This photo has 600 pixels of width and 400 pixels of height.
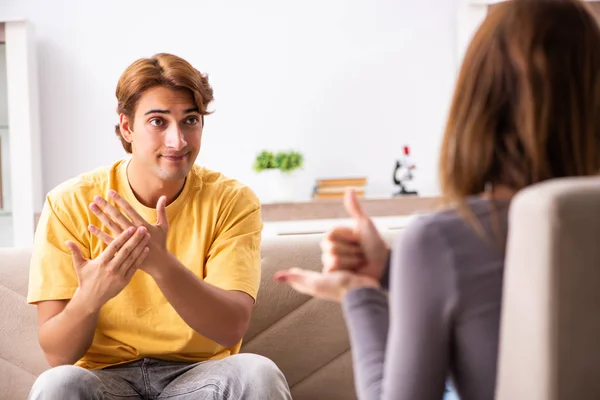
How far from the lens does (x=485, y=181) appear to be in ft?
3.11

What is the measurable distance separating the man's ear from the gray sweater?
50.7 inches

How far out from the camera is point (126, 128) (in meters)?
2.07

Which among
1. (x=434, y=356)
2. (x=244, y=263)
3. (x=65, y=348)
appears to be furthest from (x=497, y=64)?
(x=65, y=348)

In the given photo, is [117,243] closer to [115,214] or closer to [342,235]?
[115,214]

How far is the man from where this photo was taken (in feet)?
5.40

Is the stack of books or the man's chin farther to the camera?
the stack of books

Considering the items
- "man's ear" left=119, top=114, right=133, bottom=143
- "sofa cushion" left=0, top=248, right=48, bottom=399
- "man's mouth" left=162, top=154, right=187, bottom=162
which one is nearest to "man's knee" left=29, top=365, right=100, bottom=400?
"sofa cushion" left=0, top=248, right=48, bottom=399

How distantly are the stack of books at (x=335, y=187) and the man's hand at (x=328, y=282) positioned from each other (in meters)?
3.38

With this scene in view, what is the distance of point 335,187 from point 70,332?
2871 mm

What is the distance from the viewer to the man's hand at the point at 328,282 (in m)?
1.03

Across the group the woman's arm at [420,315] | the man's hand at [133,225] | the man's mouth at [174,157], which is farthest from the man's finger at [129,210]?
the woman's arm at [420,315]

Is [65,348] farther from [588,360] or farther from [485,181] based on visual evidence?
[588,360]

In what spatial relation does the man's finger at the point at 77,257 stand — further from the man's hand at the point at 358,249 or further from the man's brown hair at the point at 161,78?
the man's hand at the point at 358,249

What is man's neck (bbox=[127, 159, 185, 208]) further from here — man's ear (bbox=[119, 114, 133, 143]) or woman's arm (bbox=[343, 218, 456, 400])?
woman's arm (bbox=[343, 218, 456, 400])
